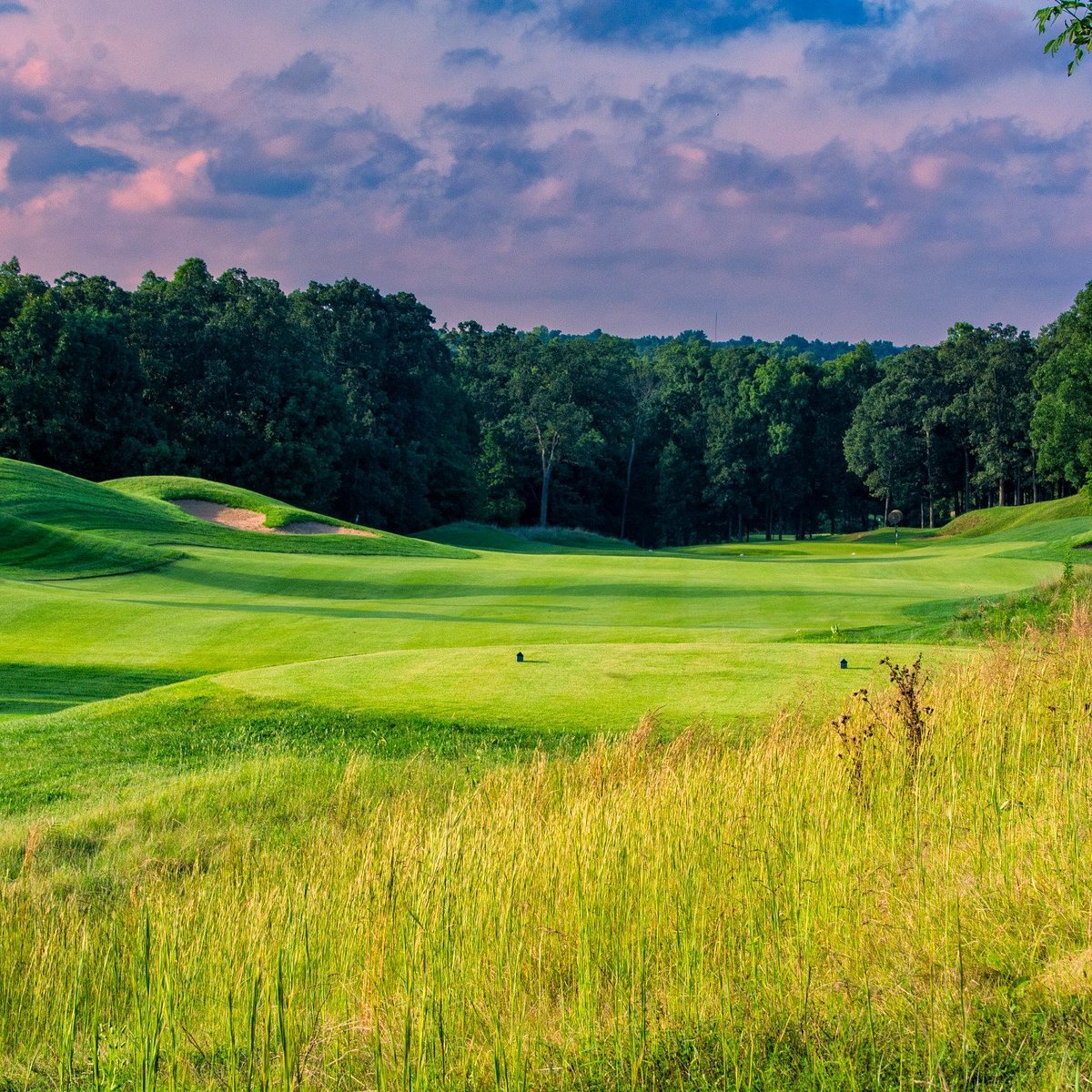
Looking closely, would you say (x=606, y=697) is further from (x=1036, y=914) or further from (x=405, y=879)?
(x=1036, y=914)

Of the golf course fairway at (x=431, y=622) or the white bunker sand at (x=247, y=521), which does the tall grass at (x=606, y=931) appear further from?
the white bunker sand at (x=247, y=521)

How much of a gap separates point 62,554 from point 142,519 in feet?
20.4

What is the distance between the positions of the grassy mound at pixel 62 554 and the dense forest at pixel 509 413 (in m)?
24.4

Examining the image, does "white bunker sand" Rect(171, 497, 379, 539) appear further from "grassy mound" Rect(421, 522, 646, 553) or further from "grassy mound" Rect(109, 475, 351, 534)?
"grassy mound" Rect(421, 522, 646, 553)

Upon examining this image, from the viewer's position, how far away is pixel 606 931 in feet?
17.7

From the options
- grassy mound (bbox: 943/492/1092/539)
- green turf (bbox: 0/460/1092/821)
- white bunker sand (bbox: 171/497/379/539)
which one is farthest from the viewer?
grassy mound (bbox: 943/492/1092/539)

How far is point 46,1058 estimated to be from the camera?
4.68 meters

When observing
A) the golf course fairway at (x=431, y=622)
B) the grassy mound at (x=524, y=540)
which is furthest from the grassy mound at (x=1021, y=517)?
the grassy mound at (x=524, y=540)

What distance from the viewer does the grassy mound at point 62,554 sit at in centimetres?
2652

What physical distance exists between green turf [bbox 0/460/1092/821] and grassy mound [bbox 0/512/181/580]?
0.25 ft

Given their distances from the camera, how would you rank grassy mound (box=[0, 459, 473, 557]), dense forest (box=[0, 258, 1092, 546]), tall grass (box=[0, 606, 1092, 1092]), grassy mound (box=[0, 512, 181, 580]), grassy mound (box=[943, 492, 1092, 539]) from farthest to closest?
grassy mound (box=[943, 492, 1092, 539]), dense forest (box=[0, 258, 1092, 546]), grassy mound (box=[0, 459, 473, 557]), grassy mound (box=[0, 512, 181, 580]), tall grass (box=[0, 606, 1092, 1092])

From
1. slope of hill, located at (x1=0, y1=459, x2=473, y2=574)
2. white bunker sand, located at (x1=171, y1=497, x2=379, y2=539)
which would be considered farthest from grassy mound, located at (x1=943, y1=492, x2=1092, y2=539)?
slope of hill, located at (x1=0, y1=459, x2=473, y2=574)

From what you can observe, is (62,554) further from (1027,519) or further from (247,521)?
(1027,519)

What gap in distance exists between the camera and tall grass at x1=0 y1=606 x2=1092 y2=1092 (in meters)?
4.16
